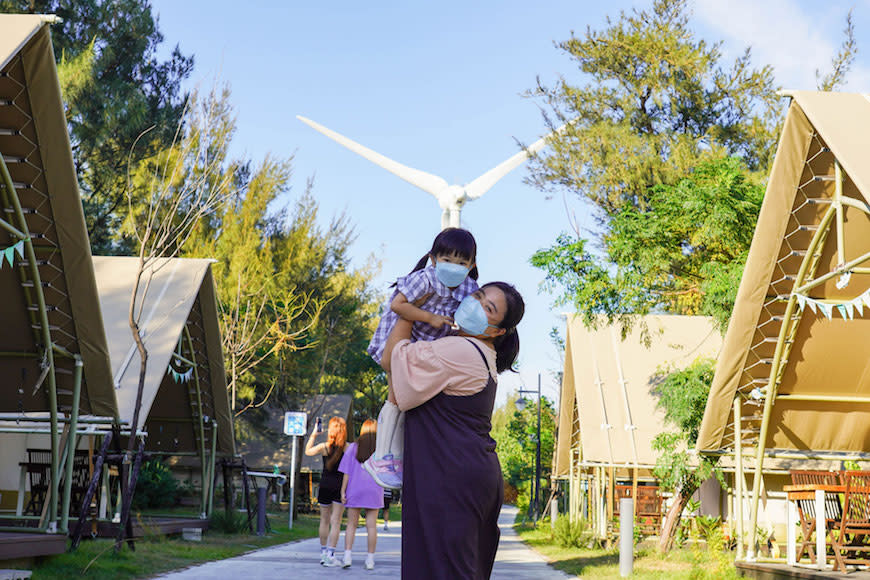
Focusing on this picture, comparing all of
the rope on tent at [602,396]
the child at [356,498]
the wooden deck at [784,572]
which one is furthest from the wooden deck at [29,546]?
the rope on tent at [602,396]

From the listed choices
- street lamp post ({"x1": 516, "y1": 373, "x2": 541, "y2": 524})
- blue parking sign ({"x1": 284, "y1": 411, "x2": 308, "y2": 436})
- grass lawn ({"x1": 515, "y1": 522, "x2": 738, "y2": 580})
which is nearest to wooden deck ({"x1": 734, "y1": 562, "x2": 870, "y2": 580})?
grass lawn ({"x1": 515, "y1": 522, "x2": 738, "y2": 580})

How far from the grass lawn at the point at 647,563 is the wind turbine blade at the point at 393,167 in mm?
6579

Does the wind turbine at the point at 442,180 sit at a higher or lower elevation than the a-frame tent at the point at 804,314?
higher

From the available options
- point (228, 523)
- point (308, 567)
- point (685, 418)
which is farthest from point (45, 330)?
point (685, 418)

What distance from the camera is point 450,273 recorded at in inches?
168

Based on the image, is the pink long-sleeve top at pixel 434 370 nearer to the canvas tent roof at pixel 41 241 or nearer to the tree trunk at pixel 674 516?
the canvas tent roof at pixel 41 241

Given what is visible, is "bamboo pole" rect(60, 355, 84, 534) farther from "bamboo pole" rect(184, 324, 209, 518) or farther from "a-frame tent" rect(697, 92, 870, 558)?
"a-frame tent" rect(697, 92, 870, 558)

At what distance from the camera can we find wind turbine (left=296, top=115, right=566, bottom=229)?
56.3 feet

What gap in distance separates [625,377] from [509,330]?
18.1 m

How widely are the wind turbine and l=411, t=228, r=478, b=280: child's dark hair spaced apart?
1202 cm

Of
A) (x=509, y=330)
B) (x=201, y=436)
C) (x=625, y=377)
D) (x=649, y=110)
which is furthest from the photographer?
(x=649, y=110)

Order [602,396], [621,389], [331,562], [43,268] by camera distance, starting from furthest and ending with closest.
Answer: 1. [621,389]
2. [602,396]
3. [331,562]
4. [43,268]

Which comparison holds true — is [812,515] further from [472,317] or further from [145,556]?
[472,317]

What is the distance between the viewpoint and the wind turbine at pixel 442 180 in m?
17.2
